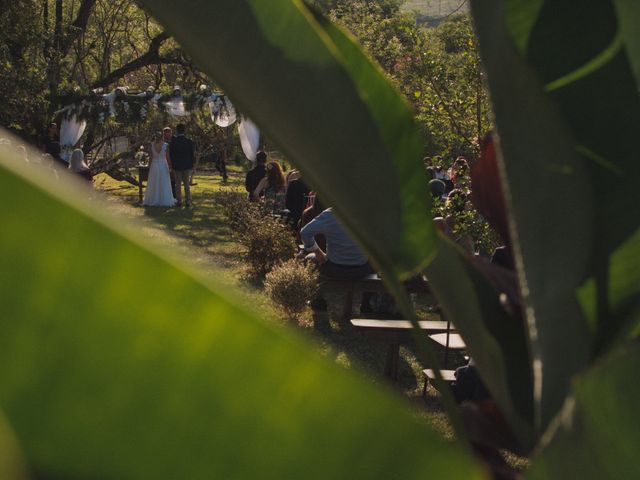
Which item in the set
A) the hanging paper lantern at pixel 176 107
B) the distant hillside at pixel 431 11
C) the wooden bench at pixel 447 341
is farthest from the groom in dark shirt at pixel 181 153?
the wooden bench at pixel 447 341

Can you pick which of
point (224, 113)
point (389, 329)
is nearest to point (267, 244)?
point (389, 329)

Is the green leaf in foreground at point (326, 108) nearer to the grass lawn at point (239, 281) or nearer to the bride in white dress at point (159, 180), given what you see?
the grass lawn at point (239, 281)

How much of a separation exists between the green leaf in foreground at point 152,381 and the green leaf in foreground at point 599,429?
0.18ft

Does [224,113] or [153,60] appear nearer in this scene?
[224,113]

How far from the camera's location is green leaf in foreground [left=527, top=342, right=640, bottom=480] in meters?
0.40

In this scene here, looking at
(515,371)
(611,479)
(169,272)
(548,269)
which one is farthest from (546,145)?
(169,272)

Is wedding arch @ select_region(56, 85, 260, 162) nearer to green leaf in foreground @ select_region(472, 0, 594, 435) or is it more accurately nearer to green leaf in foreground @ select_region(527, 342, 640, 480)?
green leaf in foreground @ select_region(472, 0, 594, 435)

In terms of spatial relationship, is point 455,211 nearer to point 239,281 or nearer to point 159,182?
point 239,281

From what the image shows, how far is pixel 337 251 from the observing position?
27.3ft

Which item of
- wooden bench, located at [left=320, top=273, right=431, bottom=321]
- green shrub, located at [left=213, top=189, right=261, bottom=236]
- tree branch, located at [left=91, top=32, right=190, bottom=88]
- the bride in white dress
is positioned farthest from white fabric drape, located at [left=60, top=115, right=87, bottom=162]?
wooden bench, located at [left=320, top=273, right=431, bottom=321]

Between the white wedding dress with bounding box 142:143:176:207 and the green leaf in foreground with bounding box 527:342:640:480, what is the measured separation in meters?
17.8

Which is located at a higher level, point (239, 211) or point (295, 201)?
→ point (295, 201)

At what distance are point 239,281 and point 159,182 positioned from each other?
8009 millimetres

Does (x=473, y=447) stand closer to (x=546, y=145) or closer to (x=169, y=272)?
(x=546, y=145)
